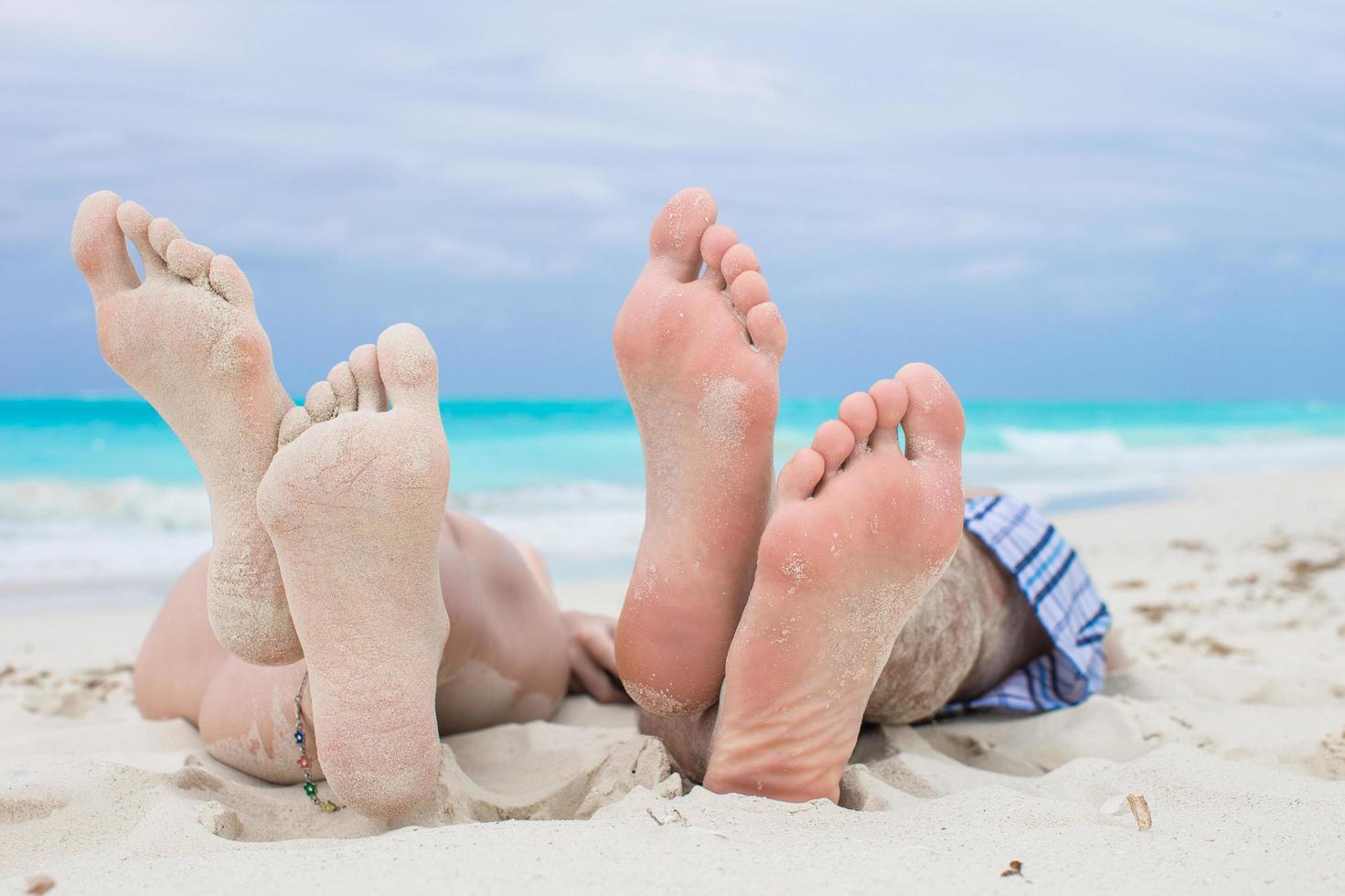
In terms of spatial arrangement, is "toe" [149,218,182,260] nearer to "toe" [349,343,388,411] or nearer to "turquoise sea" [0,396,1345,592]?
"toe" [349,343,388,411]

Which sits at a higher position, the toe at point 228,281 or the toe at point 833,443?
the toe at point 228,281

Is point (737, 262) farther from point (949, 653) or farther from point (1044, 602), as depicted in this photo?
point (1044, 602)

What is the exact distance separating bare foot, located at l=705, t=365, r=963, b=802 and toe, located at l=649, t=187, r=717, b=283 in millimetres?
307

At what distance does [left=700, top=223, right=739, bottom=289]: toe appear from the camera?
1.36 metres

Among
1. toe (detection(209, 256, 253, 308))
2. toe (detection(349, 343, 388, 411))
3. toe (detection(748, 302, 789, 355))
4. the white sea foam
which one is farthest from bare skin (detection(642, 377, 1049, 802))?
the white sea foam

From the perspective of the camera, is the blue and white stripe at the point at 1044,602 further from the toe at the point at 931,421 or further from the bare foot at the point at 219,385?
the bare foot at the point at 219,385

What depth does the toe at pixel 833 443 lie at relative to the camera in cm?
121

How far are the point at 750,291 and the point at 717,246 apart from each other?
9 centimetres

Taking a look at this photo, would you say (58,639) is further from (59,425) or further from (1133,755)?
(59,425)

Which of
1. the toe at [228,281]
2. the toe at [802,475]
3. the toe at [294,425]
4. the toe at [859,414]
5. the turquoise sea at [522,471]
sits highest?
the toe at [228,281]

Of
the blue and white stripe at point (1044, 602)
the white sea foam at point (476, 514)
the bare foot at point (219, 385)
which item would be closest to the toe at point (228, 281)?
the bare foot at point (219, 385)

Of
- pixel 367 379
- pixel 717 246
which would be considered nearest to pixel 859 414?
pixel 717 246

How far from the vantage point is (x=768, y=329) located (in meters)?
1.28

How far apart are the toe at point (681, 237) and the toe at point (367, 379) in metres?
0.39
